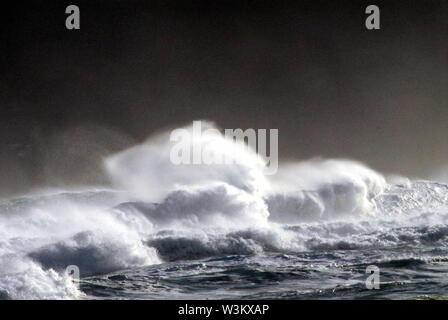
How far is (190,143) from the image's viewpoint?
19.2m

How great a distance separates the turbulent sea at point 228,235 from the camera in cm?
816

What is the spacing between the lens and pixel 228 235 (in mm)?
13023
